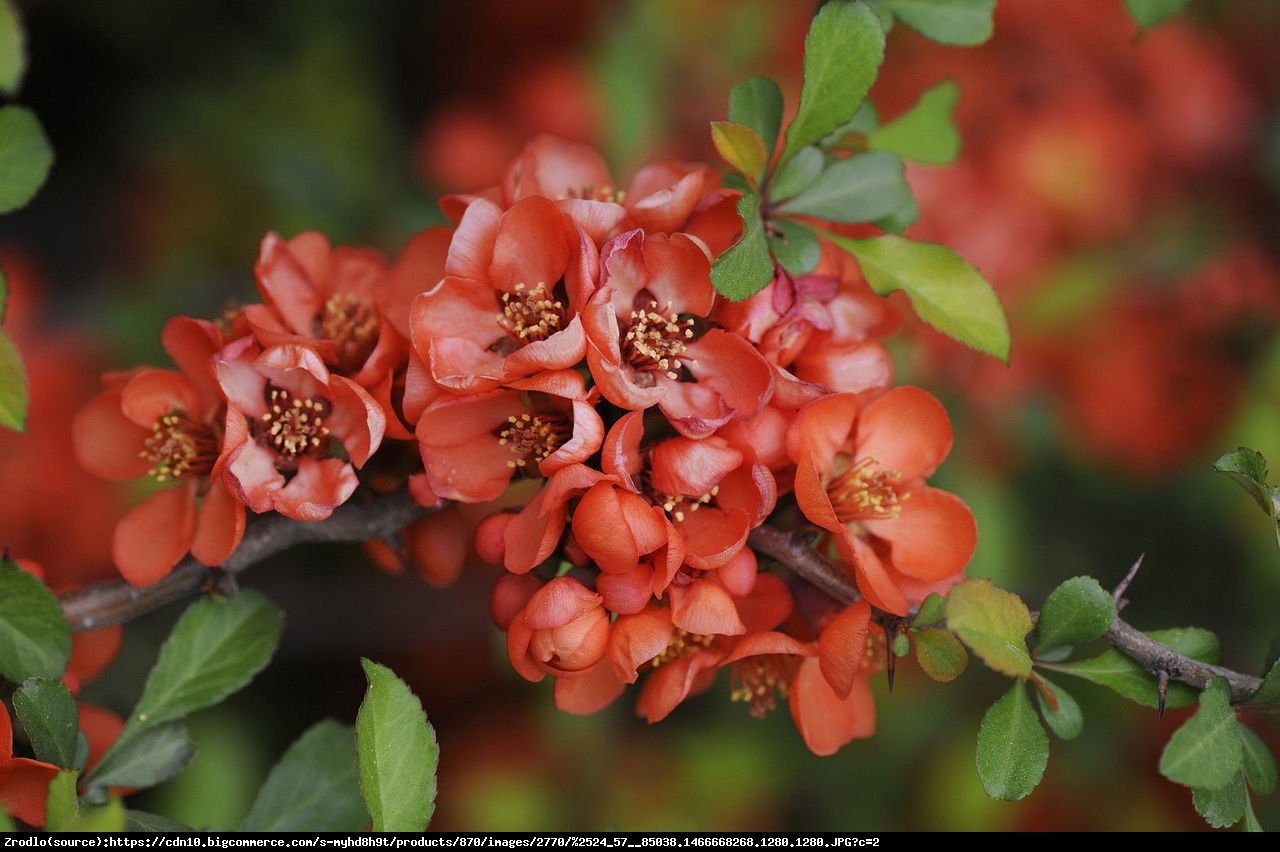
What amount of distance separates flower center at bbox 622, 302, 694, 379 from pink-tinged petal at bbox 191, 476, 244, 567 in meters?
0.35

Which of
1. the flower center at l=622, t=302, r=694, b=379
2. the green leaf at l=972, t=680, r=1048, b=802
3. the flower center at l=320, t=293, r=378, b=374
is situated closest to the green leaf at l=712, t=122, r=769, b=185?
the flower center at l=622, t=302, r=694, b=379

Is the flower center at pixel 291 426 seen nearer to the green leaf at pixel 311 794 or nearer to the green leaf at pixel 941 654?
the green leaf at pixel 311 794

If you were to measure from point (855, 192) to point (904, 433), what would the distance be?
21cm

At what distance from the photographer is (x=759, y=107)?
952 millimetres

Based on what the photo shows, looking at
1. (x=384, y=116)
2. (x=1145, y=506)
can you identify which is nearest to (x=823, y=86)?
(x=1145, y=506)

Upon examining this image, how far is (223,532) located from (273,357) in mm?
170

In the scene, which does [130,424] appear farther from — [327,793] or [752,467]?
[752,467]

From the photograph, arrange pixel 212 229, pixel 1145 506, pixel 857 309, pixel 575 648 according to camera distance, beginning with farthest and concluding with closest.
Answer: pixel 212 229
pixel 1145 506
pixel 857 309
pixel 575 648

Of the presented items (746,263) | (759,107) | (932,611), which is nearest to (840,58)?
(759,107)

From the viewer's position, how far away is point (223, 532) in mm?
949

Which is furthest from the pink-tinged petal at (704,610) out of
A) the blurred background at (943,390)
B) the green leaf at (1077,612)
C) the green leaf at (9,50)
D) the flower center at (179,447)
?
the blurred background at (943,390)

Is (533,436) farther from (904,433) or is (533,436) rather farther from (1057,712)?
(1057,712)

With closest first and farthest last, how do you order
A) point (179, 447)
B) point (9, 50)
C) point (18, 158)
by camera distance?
point (9, 50)
point (18, 158)
point (179, 447)

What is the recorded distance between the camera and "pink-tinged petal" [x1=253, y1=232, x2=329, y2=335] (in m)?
0.99
